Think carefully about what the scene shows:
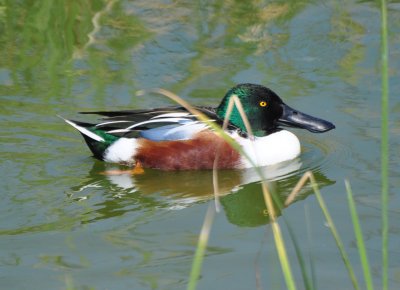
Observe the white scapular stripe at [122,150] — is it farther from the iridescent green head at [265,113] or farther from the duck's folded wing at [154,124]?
the iridescent green head at [265,113]

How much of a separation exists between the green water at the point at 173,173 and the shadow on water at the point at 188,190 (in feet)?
0.05

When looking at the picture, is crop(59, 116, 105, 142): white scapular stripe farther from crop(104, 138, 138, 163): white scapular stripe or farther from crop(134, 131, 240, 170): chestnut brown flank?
crop(134, 131, 240, 170): chestnut brown flank

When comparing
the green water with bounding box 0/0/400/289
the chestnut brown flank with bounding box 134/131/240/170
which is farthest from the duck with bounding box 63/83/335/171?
the green water with bounding box 0/0/400/289

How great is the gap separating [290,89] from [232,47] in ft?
3.64

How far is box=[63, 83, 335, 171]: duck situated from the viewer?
7.78m

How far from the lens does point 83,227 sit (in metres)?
6.41

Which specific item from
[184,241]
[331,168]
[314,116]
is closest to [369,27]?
[314,116]

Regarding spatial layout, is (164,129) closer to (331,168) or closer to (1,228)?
(331,168)

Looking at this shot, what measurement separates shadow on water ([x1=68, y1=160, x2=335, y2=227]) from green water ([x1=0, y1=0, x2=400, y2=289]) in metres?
0.02

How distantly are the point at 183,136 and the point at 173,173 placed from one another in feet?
0.99

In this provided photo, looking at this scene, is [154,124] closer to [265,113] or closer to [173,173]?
[173,173]

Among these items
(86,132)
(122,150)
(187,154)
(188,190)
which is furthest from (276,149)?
(86,132)

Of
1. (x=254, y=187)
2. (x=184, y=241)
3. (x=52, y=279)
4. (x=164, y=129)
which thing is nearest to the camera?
(x=52, y=279)

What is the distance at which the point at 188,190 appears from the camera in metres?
7.32
